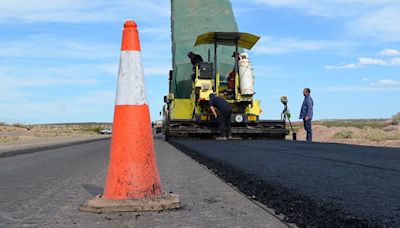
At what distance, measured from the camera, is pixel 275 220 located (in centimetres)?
342

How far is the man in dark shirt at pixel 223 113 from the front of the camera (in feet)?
53.9

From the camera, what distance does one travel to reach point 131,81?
177 inches

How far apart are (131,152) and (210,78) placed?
13354 millimetres

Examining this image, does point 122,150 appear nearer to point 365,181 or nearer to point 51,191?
point 51,191

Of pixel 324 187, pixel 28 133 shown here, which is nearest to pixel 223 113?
pixel 324 187

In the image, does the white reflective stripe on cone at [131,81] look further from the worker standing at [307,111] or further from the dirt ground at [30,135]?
the dirt ground at [30,135]

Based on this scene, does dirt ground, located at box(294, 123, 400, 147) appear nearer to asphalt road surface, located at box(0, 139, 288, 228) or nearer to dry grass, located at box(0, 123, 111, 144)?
asphalt road surface, located at box(0, 139, 288, 228)

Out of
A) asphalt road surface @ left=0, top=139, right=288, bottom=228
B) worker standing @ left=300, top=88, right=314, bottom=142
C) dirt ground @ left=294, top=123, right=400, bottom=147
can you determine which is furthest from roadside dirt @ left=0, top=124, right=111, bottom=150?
dirt ground @ left=294, top=123, right=400, bottom=147

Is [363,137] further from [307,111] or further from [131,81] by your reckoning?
[131,81]

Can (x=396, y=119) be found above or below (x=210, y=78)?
below

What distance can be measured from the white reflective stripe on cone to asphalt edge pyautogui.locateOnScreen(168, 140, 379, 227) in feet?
4.34

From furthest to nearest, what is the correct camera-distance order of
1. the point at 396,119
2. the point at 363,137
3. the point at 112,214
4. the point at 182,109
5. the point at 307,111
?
the point at 396,119, the point at 363,137, the point at 182,109, the point at 307,111, the point at 112,214

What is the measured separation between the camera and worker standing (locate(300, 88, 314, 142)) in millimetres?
15607

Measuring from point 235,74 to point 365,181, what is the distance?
1306cm
